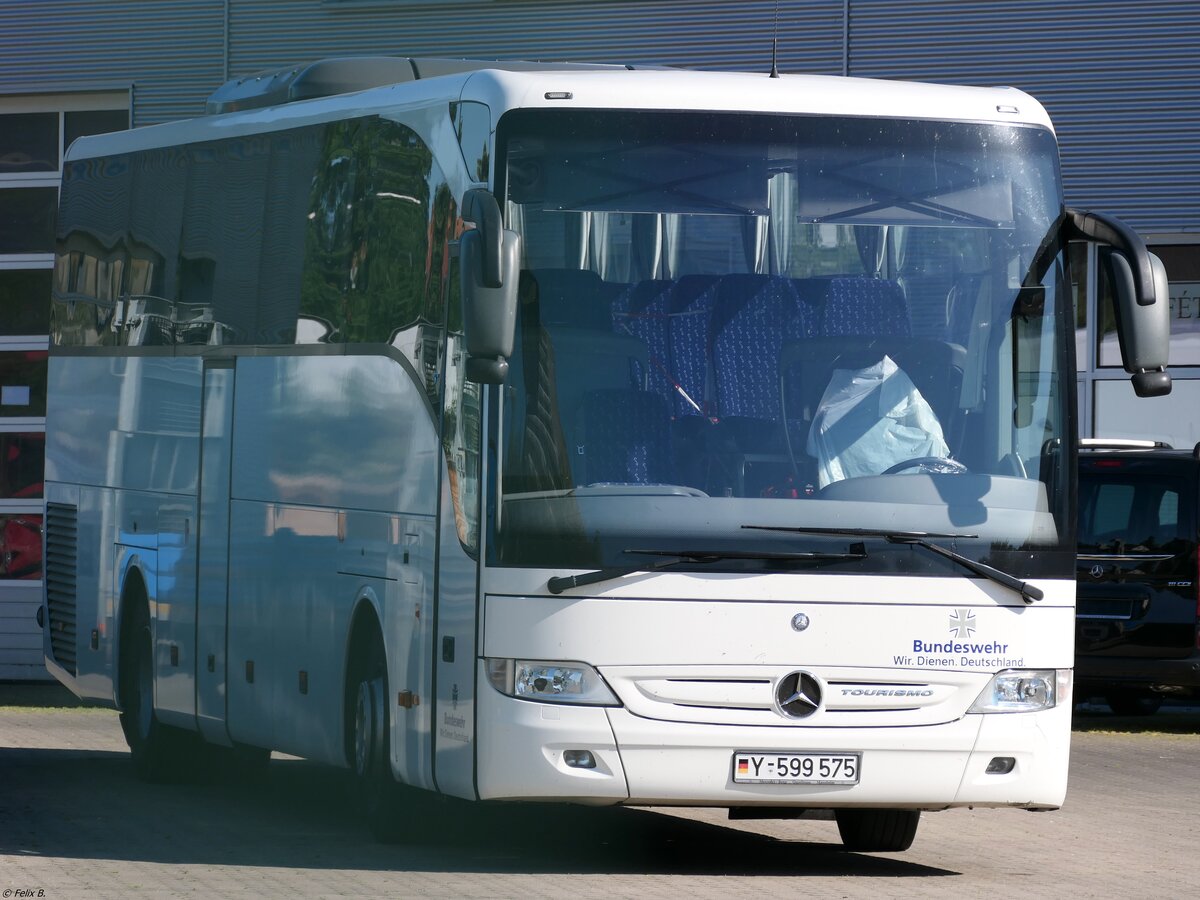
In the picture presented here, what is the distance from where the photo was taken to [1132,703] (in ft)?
68.8

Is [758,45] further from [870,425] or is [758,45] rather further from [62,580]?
[870,425]

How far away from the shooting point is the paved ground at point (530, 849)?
9828 millimetres

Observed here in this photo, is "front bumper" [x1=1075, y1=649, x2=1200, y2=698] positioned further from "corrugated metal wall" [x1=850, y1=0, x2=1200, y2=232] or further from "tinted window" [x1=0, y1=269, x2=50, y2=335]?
"tinted window" [x1=0, y1=269, x2=50, y2=335]

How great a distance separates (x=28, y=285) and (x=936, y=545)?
1591cm

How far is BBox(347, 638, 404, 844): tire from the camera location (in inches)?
436

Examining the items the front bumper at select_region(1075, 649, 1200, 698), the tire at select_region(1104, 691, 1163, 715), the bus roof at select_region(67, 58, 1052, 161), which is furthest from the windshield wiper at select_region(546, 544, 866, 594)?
the tire at select_region(1104, 691, 1163, 715)

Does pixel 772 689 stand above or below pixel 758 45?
below

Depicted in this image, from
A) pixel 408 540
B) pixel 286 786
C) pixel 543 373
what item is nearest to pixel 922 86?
pixel 543 373

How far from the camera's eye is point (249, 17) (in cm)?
2394

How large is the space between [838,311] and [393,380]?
7.00 feet

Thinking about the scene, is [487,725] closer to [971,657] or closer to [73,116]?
[971,657]

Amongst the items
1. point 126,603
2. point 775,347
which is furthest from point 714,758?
point 126,603

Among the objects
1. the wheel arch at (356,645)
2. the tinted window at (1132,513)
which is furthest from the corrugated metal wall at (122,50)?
the wheel arch at (356,645)

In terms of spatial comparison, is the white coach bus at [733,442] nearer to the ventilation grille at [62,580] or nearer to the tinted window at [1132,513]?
the ventilation grille at [62,580]
